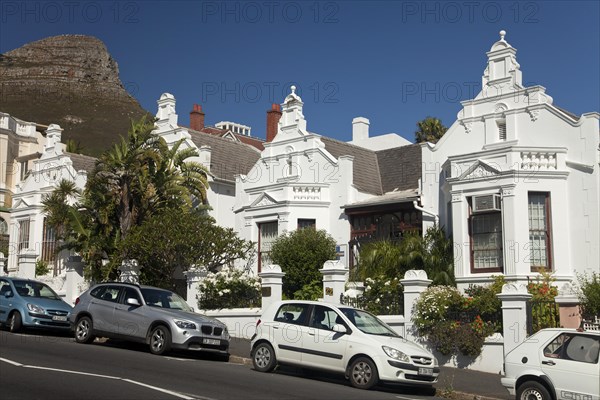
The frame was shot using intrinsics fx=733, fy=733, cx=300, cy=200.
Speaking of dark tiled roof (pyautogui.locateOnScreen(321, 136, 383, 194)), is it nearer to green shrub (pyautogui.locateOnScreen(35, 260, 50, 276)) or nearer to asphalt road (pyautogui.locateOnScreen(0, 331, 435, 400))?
asphalt road (pyautogui.locateOnScreen(0, 331, 435, 400))

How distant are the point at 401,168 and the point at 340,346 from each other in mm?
15753

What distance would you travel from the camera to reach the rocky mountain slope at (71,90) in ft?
311

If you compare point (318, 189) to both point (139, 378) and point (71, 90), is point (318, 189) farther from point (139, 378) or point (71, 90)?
point (71, 90)

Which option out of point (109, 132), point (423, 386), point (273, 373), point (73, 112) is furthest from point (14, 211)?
point (73, 112)

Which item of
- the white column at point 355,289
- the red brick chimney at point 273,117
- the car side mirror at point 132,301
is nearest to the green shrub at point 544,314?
the white column at point 355,289

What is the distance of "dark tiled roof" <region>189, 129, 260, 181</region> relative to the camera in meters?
32.0

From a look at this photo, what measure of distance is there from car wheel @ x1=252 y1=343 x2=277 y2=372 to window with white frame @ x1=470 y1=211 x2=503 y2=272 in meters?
9.04

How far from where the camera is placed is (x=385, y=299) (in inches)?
759

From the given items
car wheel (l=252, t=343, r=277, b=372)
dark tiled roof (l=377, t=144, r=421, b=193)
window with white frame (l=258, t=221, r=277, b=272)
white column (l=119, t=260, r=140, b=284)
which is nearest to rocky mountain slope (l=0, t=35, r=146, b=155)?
dark tiled roof (l=377, t=144, r=421, b=193)

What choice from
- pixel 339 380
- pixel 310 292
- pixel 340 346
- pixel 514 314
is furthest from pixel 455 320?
pixel 310 292

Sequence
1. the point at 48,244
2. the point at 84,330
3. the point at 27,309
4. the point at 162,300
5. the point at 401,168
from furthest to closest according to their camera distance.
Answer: the point at 48,244
the point at 401,168
the point at 27,309
the point at 84,330
the point at 162,300

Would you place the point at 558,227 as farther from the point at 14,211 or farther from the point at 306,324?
the point at 14,211

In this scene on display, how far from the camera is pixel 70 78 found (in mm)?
127062

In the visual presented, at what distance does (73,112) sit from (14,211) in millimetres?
70442
